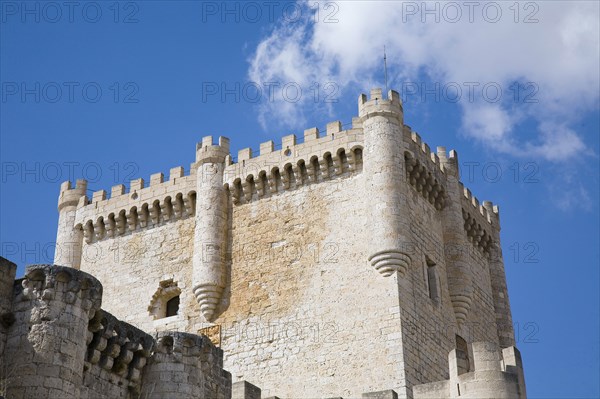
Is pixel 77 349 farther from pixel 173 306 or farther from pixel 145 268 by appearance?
pixel 145 268

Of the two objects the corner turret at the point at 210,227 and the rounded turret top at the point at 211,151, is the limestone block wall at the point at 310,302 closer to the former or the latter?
the corner turret at the point at 210,227

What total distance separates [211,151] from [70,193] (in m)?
5.16

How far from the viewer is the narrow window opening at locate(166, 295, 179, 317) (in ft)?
88.7

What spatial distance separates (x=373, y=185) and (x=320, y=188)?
67.3 inches

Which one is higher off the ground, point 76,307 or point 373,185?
point 373,185

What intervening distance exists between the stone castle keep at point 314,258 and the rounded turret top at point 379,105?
4 centimetres

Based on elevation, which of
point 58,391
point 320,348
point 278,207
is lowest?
point 58,391

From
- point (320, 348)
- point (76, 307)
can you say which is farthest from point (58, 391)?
point (320, 348)

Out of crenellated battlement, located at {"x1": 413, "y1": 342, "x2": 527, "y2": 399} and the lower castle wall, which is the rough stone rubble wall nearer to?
crenellated battlement, located at {"x1": 413, "y1": 342, "x2": 527, "y2": 399}

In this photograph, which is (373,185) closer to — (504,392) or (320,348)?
(320,348)

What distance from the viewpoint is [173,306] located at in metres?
27.2

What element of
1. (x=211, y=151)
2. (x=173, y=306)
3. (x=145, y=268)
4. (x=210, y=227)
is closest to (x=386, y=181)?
(x=210, y=227)

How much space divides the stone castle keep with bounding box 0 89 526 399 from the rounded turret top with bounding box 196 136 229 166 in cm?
6

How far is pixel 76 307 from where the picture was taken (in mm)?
14430
